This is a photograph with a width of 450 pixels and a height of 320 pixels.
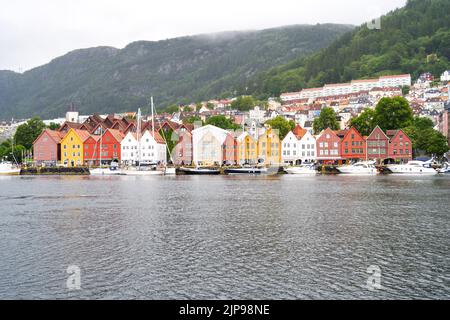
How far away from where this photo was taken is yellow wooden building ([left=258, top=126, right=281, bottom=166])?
10756cm

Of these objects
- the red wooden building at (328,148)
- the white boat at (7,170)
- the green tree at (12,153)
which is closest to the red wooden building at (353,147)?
the red wooden building at (328,148)

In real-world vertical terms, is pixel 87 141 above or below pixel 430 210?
above

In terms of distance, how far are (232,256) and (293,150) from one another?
295ft

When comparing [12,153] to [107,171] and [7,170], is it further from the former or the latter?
[107,171]

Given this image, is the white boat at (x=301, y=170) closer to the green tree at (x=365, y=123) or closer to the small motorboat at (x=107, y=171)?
the green tree at (x=365, y=123)

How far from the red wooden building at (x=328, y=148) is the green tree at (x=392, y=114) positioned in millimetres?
14596

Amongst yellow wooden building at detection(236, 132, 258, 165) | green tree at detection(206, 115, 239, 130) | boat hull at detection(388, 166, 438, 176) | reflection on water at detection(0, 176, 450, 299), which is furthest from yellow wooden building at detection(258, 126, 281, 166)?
reflection on water at detection(0, 176, 450, 299)

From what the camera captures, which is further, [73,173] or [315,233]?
[73,173]

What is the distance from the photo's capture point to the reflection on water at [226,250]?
16.6m

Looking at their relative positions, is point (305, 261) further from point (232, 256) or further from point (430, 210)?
point (430, 210)

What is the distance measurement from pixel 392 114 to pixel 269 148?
30.6 metres

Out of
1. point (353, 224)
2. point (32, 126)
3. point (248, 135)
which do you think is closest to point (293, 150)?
point (248, 135)

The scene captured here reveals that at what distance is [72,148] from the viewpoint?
367ft

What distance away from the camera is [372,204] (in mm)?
40000
